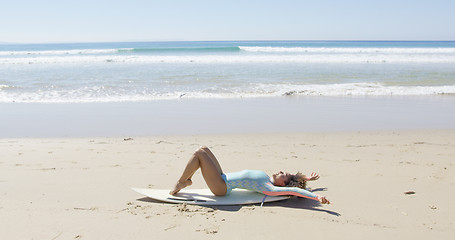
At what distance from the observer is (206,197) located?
4.71 meters

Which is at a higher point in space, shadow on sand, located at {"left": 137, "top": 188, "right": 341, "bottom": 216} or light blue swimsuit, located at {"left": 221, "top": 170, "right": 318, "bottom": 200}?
light blue swimsuit, located at {"left": 221, "top": 170, "right": 318, "bottom": 200}

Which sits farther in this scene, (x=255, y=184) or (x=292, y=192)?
(x=255, y=184)

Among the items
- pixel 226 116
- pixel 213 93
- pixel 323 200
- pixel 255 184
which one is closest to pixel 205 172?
pixel 255 184

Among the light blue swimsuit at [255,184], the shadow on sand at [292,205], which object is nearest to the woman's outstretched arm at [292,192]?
the light blue swimsuit at [255,184]

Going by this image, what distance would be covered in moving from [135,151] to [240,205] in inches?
116

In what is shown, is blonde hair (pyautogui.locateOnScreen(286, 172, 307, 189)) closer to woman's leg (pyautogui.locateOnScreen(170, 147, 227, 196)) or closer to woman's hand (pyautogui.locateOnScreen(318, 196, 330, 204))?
woman's hand (pyautogui.locateOnScreen(318, 196, 330, 204))

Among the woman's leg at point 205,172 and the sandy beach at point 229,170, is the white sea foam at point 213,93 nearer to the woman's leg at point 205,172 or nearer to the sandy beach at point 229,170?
the sandy beach at point 229,170

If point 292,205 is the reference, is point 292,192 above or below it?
above

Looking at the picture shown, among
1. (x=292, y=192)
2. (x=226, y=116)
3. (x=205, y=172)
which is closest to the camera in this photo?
(x=292, y=192)

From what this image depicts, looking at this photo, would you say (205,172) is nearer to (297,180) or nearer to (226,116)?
(297,180)

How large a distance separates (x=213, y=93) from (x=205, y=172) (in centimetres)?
954

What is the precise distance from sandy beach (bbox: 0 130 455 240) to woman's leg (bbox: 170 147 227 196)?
355 millimetres

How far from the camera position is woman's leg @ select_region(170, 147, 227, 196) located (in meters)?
4.66

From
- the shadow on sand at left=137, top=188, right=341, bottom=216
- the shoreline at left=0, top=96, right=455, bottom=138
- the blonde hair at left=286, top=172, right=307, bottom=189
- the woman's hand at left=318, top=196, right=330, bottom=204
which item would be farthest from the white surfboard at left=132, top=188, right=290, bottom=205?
the shoreline at left=0, top=96, right=455, bottom=138
